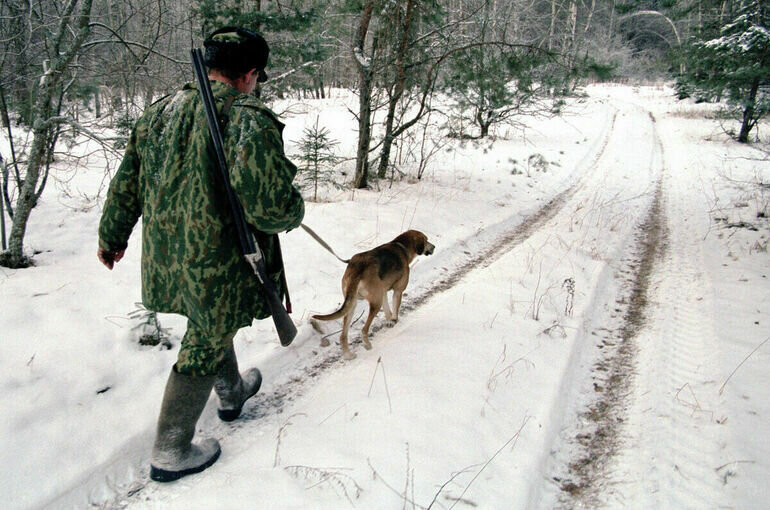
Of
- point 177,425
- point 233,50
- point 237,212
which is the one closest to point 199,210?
point 237,212

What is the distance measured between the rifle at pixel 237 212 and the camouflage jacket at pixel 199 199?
0.04 metres

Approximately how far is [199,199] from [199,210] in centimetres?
5

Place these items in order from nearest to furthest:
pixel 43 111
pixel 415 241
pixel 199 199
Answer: pixel 199 199, pixel 43 111, pixel 415 241

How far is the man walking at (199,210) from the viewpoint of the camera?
1933 millimetres

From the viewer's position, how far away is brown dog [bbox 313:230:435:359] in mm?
3617

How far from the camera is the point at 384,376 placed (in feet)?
11.0

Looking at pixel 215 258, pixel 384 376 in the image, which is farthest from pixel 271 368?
pixel 215 258

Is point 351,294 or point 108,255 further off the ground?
point 108,255

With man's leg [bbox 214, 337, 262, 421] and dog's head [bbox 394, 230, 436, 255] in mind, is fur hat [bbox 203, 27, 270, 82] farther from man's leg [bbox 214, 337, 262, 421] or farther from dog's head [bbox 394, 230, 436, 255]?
dog's head [bbox 394, 230, 436, 255]

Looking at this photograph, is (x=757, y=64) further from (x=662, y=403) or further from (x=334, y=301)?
(x=334, y=301)

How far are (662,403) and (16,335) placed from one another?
5.08 m

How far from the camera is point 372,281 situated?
3705 mm

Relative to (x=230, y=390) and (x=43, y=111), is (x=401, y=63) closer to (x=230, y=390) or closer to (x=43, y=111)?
(x=43, y=111)

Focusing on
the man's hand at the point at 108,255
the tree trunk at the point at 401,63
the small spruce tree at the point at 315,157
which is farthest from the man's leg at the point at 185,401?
the tree trunk at the point at 401,63
